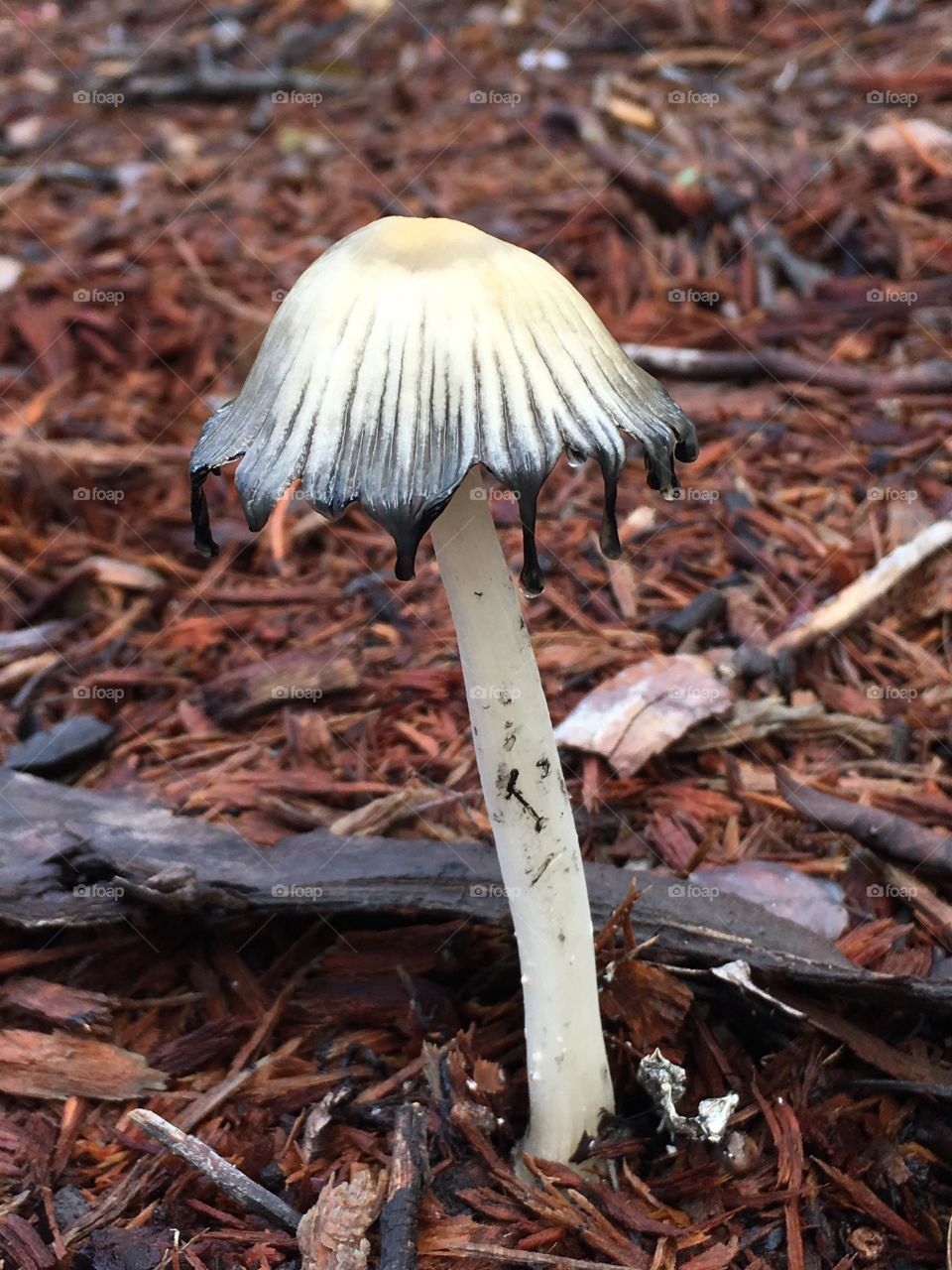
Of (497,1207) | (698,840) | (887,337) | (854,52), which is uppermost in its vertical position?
(854,52)

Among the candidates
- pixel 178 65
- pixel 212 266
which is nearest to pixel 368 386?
pixel 212 266

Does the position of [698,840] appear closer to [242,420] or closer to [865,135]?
[242,420]
